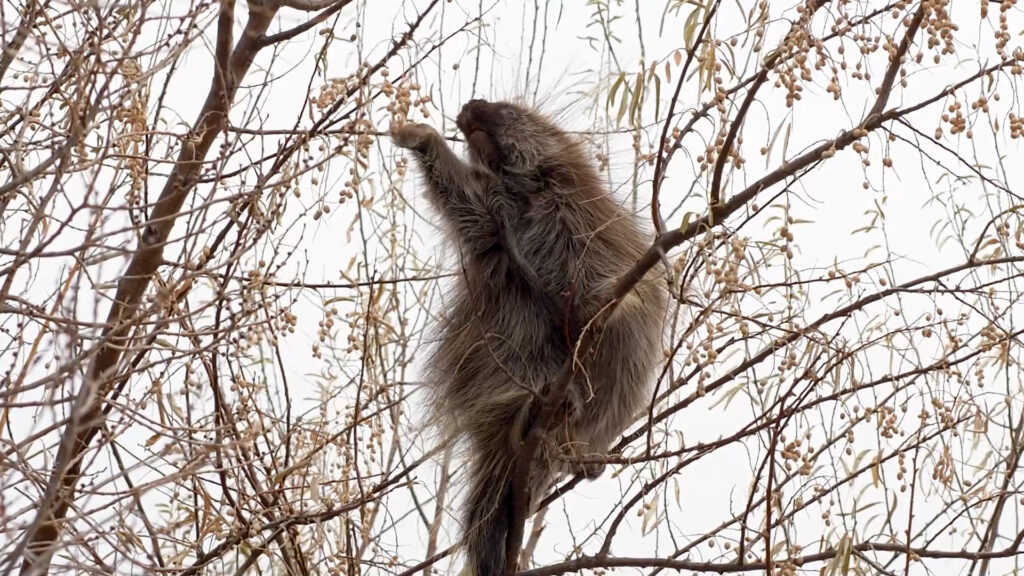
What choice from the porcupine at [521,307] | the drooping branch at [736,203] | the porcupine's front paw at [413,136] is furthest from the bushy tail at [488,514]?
the porcupine's front paw at [413,136]

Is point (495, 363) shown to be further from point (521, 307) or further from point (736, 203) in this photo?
point (736, 203)

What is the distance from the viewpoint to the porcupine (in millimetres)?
3047

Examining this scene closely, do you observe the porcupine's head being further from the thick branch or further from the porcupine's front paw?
the thick branch

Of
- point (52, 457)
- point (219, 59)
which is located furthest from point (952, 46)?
point (52, 457)

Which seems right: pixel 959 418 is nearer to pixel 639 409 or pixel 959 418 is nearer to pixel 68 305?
pixel 639 409

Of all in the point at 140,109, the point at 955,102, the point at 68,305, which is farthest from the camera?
the point at 140,109

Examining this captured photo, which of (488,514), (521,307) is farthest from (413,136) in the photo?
(488,514)

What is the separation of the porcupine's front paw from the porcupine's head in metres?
0.25

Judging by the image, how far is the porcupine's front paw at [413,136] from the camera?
3.03 m

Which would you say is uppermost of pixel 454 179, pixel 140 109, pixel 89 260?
pixel 454 179

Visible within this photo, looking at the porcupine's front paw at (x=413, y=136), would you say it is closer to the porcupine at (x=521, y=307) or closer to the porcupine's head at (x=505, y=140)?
the porcupine at (x=521, y=307)

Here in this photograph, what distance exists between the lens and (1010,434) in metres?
3.11

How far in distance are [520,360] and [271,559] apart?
0.88m

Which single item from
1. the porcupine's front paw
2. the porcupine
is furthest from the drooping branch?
the porcupine's front paw
